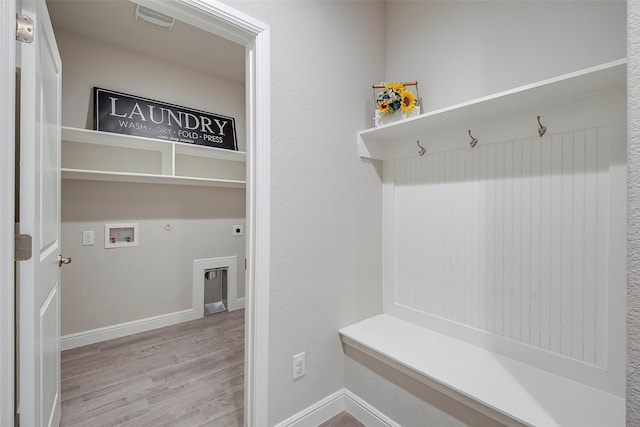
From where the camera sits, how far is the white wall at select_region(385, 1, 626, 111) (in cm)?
117

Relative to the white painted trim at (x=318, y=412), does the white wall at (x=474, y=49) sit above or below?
above

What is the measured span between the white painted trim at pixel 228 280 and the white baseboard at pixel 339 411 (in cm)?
189

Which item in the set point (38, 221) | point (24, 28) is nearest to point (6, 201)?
point (38, 221)

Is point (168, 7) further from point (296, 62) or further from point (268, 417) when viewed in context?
point (268, 417)

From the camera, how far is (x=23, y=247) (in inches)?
36.0

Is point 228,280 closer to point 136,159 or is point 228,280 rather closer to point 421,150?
point 136,159

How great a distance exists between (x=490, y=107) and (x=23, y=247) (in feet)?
6.08

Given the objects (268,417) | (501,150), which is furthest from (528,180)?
(268,417)

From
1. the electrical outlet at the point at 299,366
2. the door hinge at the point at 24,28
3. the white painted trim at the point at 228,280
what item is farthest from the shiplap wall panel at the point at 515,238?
the white painted trim at the point at 228,280

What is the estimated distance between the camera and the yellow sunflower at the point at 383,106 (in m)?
1.64

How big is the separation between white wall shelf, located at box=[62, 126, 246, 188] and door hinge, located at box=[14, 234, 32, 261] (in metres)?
1.52

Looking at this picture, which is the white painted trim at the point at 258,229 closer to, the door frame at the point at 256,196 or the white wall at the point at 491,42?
the door frame at the point at 256,196

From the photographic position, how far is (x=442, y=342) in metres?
1.56

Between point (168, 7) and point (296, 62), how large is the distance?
0.58m
